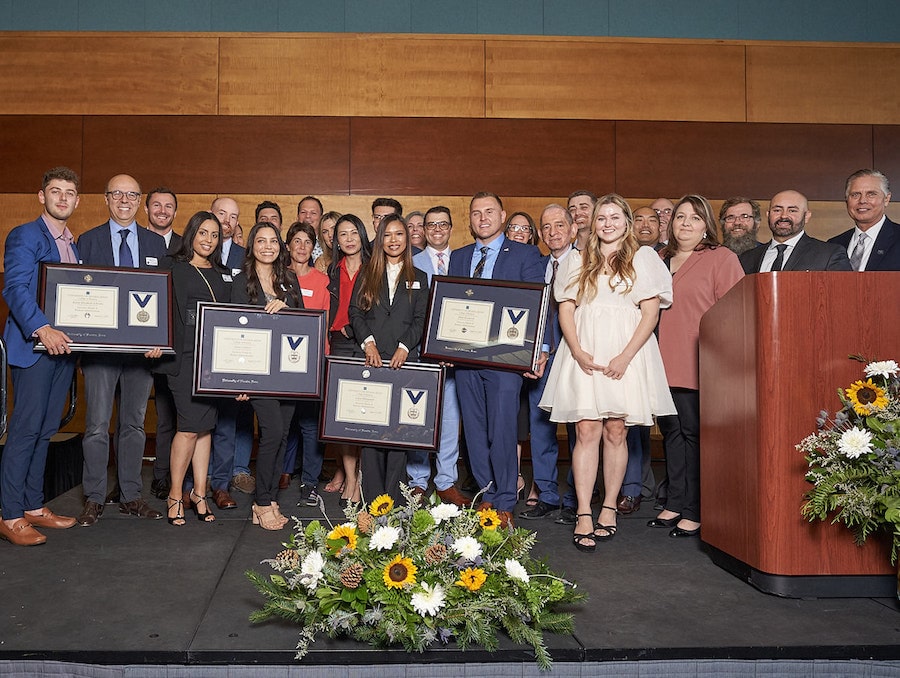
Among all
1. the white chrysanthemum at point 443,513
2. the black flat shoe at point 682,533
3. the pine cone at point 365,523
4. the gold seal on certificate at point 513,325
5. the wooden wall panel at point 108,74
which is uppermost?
the wooden wall panel at point 108,74

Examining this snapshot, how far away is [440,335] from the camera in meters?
3.97

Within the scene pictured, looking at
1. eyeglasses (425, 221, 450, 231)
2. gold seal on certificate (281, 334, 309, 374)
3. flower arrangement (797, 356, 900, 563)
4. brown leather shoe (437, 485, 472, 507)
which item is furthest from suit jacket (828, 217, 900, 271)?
gold seal on certificate (281, 334, 309, 374)

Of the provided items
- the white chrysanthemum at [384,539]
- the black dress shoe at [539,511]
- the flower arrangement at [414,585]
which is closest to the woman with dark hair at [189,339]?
the black dress shoe at [539,511]

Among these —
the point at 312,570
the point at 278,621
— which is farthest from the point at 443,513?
the point at 278,621

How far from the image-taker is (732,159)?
6.85 meters

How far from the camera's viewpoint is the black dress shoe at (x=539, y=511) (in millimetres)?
4121

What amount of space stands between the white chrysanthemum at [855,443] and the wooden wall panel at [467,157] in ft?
15.0

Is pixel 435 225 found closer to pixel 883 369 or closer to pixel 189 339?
pixel 189 339

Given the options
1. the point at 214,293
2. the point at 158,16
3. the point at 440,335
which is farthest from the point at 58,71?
the point at 440,335

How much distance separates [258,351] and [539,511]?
1.67 m

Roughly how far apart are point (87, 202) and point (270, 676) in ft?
18.2

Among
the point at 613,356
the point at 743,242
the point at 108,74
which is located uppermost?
the point at 108,74

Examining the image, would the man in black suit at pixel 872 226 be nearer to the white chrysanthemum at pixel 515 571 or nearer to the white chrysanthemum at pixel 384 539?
the white chrysanthemum at pixel 515 571

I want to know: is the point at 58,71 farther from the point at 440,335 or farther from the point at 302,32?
the point at 440,335
